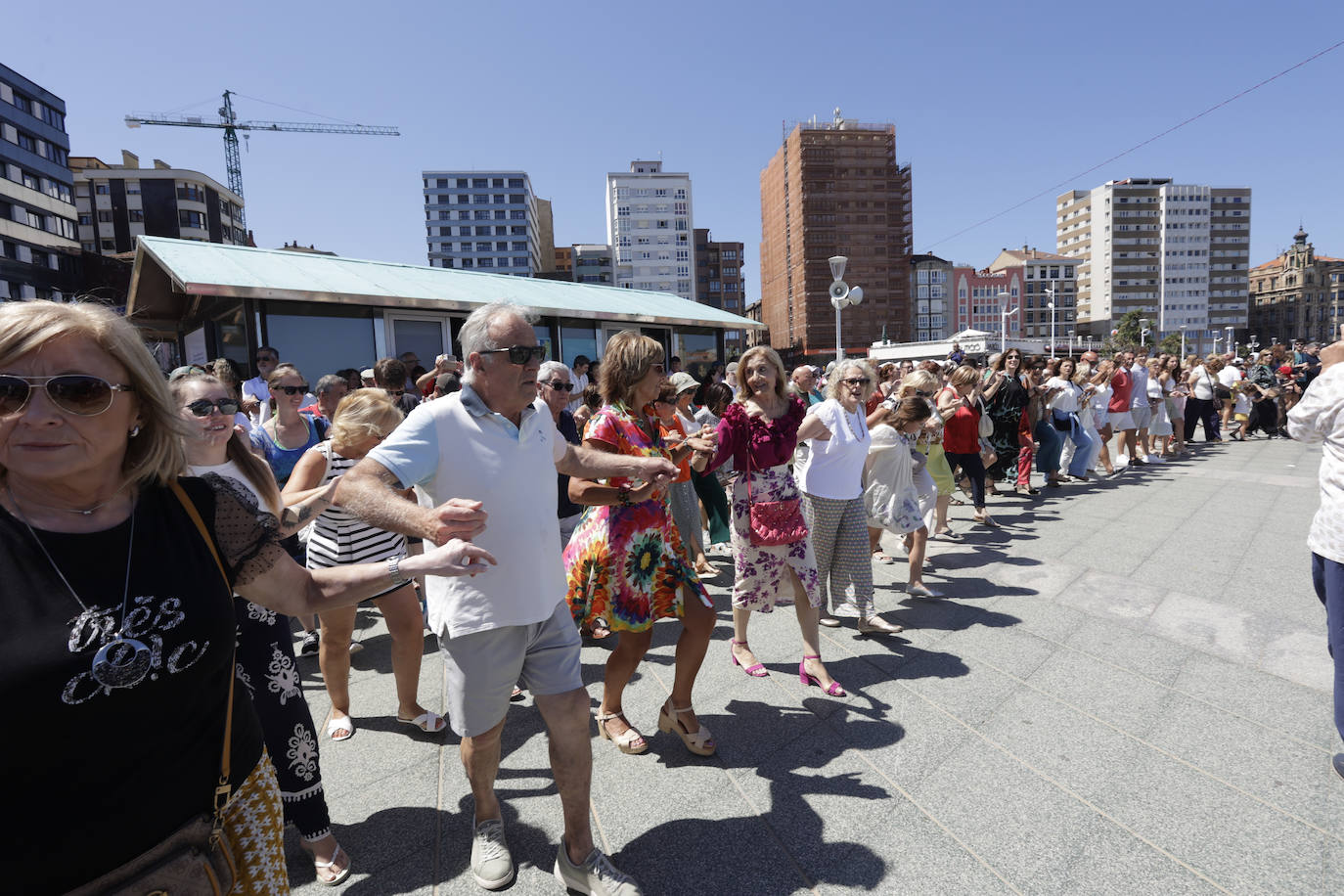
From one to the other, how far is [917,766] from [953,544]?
14.1 ft

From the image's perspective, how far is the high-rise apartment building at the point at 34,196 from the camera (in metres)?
48.4

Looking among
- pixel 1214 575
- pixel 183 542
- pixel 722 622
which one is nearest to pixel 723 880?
pixel 183 542

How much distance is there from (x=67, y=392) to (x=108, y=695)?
22.2 inches

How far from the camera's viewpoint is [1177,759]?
2.92 meters

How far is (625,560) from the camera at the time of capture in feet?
9.56

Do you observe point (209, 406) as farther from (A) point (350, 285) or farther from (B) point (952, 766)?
(A) point (350, 285)

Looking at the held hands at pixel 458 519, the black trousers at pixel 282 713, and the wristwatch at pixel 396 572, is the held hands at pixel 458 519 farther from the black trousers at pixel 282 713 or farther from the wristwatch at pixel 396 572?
the black trousers at pixel 282 713

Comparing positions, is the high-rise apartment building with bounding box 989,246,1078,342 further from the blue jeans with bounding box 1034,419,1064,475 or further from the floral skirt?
the floral skirt

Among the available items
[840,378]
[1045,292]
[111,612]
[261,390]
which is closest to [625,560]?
[111,612]

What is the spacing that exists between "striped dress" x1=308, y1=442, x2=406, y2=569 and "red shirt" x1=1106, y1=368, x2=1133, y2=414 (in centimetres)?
1142

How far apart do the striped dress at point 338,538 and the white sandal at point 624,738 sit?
1.37 metres

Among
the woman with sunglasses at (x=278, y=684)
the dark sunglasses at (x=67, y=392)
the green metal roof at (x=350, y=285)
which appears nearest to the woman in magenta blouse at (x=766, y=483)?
the woman with sunglasses at (x=278, y=684)

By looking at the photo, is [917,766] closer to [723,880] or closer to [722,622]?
[723,880]

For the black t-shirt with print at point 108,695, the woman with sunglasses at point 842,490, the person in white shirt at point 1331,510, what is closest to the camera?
the black t-shirt with print at point 108,695
